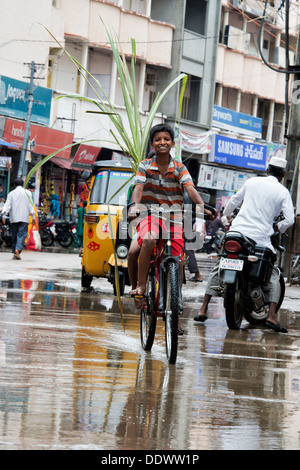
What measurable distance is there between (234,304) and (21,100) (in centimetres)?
2573

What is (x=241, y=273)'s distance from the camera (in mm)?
9625

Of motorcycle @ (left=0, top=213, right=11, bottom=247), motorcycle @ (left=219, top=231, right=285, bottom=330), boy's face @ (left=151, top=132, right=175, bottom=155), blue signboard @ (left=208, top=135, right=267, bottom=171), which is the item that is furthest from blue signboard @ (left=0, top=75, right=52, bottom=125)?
boy's face @ (left=151, top=132, right=175, bottom=155)

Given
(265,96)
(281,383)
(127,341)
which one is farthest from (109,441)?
(265,96)

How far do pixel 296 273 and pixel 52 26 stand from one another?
68.4ft

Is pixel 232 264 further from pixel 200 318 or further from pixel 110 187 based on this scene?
pixel 110 187

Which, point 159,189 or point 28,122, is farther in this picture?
point 28,122

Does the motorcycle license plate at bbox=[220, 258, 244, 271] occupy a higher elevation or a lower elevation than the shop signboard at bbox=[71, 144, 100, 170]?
lower

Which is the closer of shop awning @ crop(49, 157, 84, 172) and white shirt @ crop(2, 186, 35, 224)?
white shirt @ crop(2, 186, 35, 224)

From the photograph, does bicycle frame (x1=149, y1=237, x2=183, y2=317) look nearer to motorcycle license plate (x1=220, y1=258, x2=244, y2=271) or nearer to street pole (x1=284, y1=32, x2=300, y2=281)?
motorcycle license plate (x1=220, y1=258, x2=244, y2=271)

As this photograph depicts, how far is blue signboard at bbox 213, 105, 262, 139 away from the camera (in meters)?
45.3

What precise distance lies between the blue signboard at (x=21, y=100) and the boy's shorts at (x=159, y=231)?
1041 inches

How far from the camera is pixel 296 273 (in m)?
17.3

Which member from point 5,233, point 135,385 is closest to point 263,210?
point 135,385
